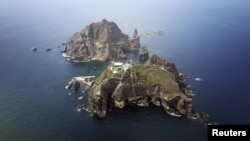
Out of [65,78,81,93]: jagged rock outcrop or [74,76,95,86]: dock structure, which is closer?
[65,78,81,93]: jagged rock outcrop

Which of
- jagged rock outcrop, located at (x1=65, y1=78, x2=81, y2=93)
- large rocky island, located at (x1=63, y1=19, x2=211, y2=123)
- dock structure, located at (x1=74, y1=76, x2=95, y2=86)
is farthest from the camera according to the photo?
dock structure, located at (x1=74, y1=76, x2=95, y2=86)

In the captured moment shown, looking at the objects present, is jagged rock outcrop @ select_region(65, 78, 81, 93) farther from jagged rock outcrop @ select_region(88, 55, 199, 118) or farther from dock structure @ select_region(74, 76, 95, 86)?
jagged rock outcrop @ select_region(88, 55, 199, 118)

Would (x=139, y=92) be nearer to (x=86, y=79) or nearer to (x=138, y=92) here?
(x=138, y=92)

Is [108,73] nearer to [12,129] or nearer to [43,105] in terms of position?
[43,105]

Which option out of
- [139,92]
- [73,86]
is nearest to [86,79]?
[73,86]

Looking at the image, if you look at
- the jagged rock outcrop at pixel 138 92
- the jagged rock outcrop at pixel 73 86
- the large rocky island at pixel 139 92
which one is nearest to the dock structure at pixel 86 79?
the jagged rock outcrop at pixel 73 86

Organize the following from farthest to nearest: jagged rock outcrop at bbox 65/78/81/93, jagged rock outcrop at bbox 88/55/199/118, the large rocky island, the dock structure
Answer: the dock structure
jagged rock outcrop at bbox 65/78/81/93
jagged rock outcrop at bbox 88/55/199/118
the large rocky island

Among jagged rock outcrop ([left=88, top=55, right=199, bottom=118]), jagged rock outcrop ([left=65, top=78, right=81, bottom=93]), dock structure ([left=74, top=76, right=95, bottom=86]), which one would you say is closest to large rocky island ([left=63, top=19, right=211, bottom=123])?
jagged rock outcrop ([left=88, top=55, right=199, bottom=118])

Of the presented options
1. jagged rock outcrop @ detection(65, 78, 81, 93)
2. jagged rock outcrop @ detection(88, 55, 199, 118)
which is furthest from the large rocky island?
jagged rock outcrop @ detection(65, 78, 81, 93)

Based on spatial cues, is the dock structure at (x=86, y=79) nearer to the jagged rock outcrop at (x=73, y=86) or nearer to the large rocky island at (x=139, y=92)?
the jagged rock outcrop at (x=73, y=86)
